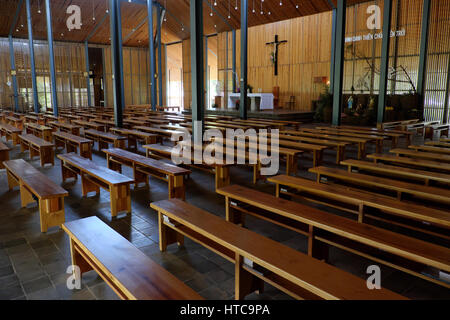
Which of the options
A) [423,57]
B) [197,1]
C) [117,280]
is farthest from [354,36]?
[117,280]

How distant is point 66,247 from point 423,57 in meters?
11.7

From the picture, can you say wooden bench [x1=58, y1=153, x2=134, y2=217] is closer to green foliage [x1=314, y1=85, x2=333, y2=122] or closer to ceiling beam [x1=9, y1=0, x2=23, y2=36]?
green foliage [x1=314, y1=85, x2=333, y2=122]

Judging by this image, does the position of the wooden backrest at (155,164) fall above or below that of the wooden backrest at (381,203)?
above

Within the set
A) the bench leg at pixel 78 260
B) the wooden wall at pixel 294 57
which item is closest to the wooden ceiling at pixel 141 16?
the wooden wall at pixel 294 57

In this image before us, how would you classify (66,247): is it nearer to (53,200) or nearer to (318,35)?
(53,200)

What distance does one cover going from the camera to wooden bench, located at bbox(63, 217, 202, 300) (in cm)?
171

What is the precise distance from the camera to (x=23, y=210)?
388cm

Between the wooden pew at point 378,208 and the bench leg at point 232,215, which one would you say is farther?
the bench leg at point 232,215

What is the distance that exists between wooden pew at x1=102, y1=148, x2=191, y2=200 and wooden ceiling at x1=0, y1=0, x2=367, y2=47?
37.4ft

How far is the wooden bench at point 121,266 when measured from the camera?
1712 millimetres

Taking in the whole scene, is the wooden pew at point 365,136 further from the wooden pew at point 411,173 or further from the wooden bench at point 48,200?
the wooden bench at point 48,200

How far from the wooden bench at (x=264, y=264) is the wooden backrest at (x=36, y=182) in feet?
3.66

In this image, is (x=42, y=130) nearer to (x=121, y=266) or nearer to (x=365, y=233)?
(x=121, y=266)
